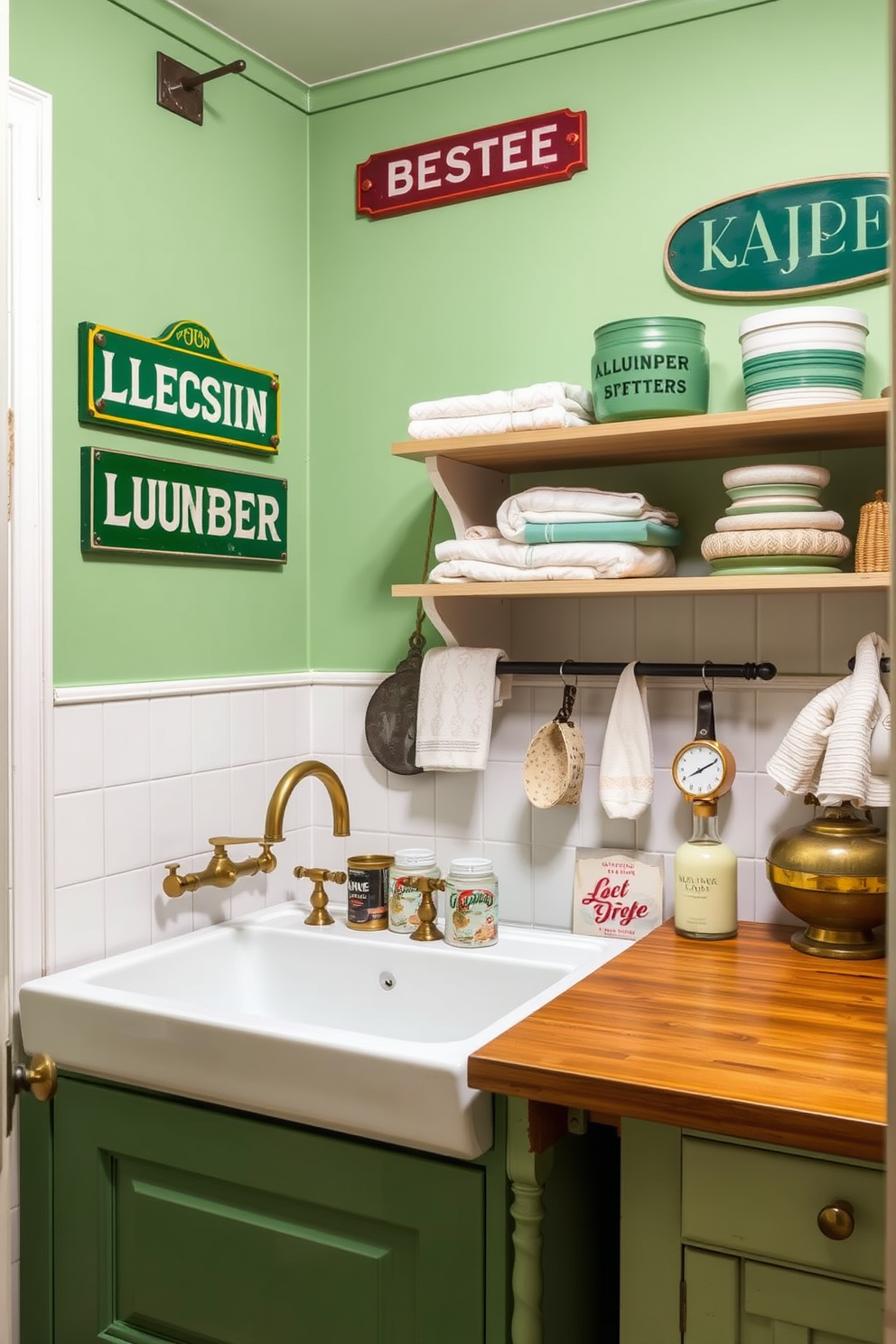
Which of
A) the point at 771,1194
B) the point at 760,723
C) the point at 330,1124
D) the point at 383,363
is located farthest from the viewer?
the point at 383,363

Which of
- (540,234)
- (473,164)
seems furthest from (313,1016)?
(473,164)

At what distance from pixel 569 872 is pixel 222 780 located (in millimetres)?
646

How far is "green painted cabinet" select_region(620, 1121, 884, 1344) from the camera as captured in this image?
4.20 feet

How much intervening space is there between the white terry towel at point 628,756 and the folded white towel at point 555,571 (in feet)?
0.62

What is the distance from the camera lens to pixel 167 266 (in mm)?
2078

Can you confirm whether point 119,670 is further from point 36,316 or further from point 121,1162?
point 121,1162

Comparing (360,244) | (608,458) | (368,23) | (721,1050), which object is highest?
(368,23)

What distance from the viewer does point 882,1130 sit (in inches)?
46.7

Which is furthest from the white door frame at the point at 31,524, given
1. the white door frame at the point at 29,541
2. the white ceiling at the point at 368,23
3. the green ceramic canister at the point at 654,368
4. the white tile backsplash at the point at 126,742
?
the green ceramic canister at the point at 654,368

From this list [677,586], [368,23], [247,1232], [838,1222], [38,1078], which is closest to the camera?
[38,1078]

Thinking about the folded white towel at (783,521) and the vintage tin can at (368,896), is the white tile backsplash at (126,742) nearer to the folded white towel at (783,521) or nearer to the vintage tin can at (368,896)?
the vintage tin can at (368,896)

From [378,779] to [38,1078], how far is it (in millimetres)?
1270

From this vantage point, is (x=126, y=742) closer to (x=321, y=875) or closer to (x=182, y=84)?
(x=321, y=875)

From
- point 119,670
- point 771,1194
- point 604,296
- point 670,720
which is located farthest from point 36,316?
point 771,1194
